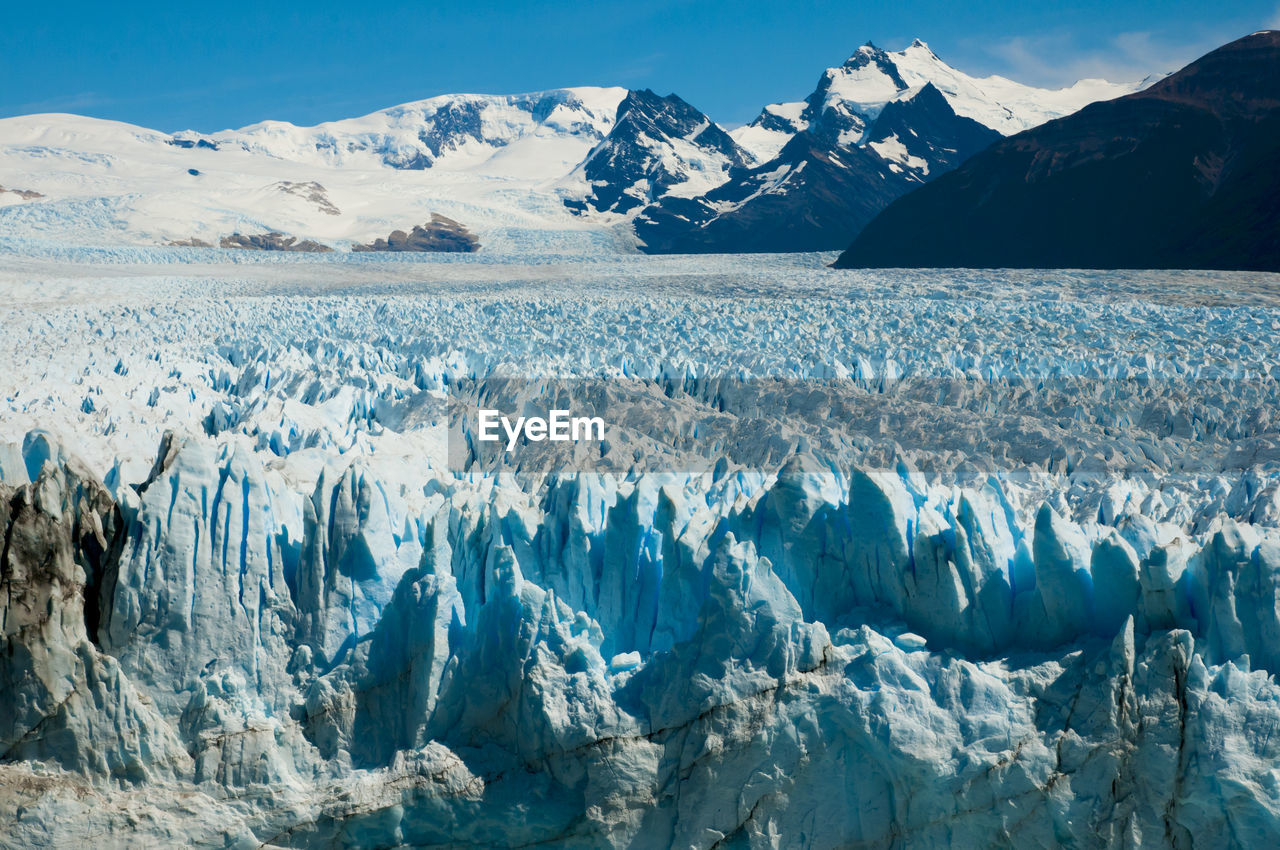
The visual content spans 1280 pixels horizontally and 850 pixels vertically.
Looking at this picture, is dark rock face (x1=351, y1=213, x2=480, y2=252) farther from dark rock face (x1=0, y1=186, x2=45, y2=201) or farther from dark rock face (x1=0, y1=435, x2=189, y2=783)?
dark rock face (x1=0, y1=435, x2=189, y2=783)

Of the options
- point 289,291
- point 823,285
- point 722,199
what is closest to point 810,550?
point 823,285

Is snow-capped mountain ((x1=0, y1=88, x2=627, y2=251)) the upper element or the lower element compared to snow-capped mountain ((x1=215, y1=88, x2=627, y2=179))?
lower

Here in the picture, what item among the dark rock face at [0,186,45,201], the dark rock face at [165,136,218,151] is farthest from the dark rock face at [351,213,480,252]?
the dark rock face at [165,136,218,151]

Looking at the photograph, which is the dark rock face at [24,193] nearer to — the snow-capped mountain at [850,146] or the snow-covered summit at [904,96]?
the snow-capped mountain at [850,146]

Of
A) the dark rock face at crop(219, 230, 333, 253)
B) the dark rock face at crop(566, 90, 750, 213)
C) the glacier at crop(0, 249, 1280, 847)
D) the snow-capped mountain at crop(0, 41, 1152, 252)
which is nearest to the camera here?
the glacier at crop(0, 249, 1280, 847)

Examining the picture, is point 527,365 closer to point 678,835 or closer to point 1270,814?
point 678,835

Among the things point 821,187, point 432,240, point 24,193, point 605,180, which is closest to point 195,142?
point 605,180

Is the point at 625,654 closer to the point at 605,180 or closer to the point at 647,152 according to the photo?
the point at 605,180
